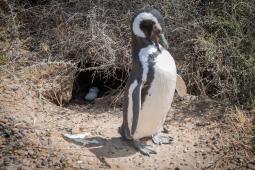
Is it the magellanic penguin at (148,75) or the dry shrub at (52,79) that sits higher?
the magellanic penguin at (148,75)

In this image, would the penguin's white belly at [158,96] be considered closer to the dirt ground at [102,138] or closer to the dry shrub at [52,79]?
the dirt ground at [102,138]

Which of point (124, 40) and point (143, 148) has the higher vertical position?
point (124, 40)

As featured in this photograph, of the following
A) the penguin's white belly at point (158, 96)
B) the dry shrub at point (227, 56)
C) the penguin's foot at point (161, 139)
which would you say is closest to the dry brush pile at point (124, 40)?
the dry shrub at point (227, 56)

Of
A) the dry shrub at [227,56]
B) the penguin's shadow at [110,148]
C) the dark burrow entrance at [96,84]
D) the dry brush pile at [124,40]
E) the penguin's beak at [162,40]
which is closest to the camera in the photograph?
the penguin's beak at [162,40]

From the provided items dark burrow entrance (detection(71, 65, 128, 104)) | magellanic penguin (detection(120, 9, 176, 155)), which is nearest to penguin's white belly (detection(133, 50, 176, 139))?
magellanic penguin (detection(120, 9, 176, 155))

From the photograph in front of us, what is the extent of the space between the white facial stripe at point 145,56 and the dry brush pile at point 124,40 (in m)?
0.86

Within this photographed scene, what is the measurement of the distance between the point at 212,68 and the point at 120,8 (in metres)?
1.06

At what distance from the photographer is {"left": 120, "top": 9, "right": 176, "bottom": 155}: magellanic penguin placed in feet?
10.6

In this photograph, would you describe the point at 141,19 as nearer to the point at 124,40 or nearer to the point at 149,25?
the point at 149,25

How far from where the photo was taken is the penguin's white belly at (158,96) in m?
3.25

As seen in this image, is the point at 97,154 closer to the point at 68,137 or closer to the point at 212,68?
the point at 68,137

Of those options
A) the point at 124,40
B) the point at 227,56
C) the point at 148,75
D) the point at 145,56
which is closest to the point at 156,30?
the point at 145,56

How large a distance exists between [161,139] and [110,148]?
358mm

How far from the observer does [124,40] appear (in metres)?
4.39
